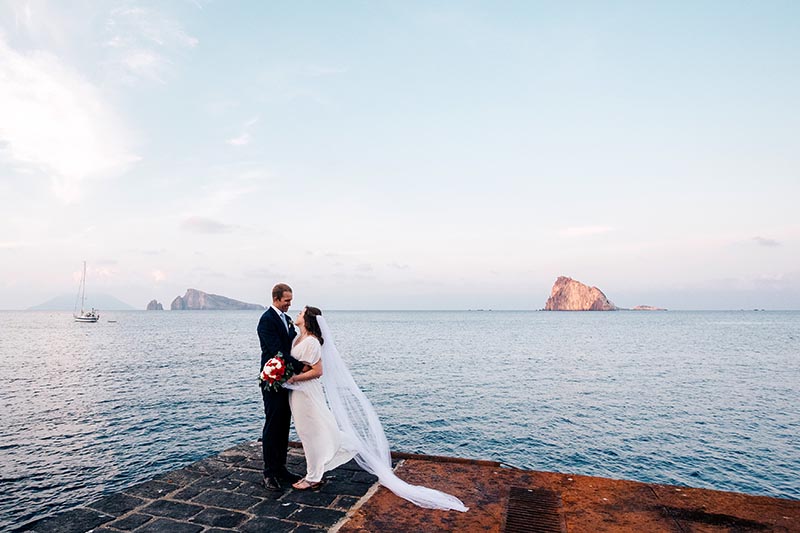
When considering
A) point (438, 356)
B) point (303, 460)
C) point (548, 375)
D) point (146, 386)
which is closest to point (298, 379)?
point (303, 460)

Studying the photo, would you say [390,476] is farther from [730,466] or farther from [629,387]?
[629,387]

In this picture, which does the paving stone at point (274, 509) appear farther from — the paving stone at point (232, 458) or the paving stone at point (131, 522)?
the paving stone at point (232, 458)

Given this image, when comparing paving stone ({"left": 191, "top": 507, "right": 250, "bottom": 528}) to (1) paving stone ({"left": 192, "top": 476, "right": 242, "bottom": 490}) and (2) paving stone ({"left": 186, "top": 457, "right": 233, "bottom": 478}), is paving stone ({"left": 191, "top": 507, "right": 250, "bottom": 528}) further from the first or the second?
(2) paving stone ({"left": 186, "top": 457, "right": 233, "bottom": 478})

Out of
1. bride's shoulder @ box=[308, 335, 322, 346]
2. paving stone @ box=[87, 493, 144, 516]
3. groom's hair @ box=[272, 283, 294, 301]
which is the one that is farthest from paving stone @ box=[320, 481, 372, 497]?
groom's hair @ box=[272, 283, 294, 301]

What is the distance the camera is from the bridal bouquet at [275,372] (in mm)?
6035

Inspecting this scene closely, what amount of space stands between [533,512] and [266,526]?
2.87 m

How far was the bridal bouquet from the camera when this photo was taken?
6035 millimetres

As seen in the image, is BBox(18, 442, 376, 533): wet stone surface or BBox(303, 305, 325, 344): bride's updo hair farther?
BBox(303, 305, 325, 344): bride's updo hair

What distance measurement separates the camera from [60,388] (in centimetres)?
2661

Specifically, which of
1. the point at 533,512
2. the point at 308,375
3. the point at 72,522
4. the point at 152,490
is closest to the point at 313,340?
the point at 308,375

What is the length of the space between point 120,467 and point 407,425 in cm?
986

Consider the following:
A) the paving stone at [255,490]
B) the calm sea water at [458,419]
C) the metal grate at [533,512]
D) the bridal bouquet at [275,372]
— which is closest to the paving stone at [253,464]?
the paving stone at [255,490]

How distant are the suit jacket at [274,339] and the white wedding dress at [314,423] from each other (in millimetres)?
114

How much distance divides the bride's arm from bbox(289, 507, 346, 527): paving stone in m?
1.56
